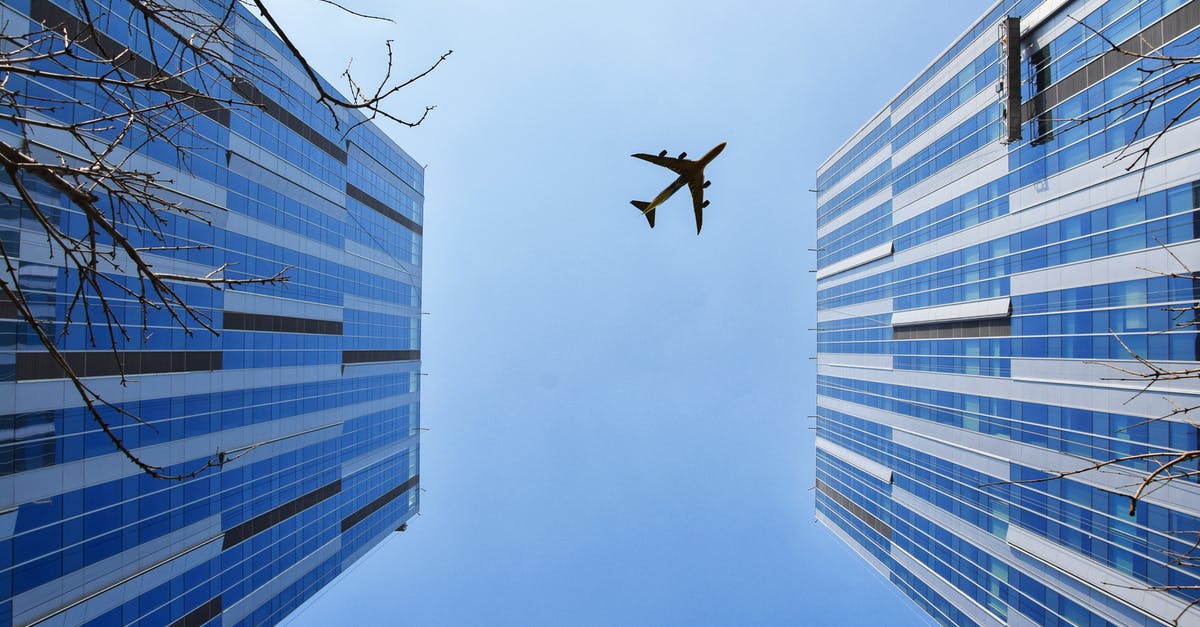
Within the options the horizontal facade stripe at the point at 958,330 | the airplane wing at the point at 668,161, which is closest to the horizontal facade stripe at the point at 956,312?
the horizontal facade stripe at the point at 958,330

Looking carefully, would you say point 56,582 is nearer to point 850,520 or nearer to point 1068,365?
point 1068,365

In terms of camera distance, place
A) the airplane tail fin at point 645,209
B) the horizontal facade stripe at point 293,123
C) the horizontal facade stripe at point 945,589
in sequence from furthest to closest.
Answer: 1. the horizontal facade stripe at point 293,123
2. the horizontal facade stripe at point 945,589
3. the airplane tail fin at point 645,209

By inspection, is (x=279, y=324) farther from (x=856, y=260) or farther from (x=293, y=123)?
(x=856, y=260)

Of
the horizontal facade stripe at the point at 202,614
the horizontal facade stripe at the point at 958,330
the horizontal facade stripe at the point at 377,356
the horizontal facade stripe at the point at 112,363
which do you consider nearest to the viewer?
the horizontal facade stripe at the point at 112,363

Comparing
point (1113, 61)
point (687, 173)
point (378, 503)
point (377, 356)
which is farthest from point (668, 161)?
point (378, 503)

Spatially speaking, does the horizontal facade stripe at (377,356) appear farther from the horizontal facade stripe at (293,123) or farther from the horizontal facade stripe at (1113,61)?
the horizontal facade stripe at (1113,61)

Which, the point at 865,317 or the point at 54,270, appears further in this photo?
the point at 865,317

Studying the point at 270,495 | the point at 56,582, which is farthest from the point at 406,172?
the point at 56,582
